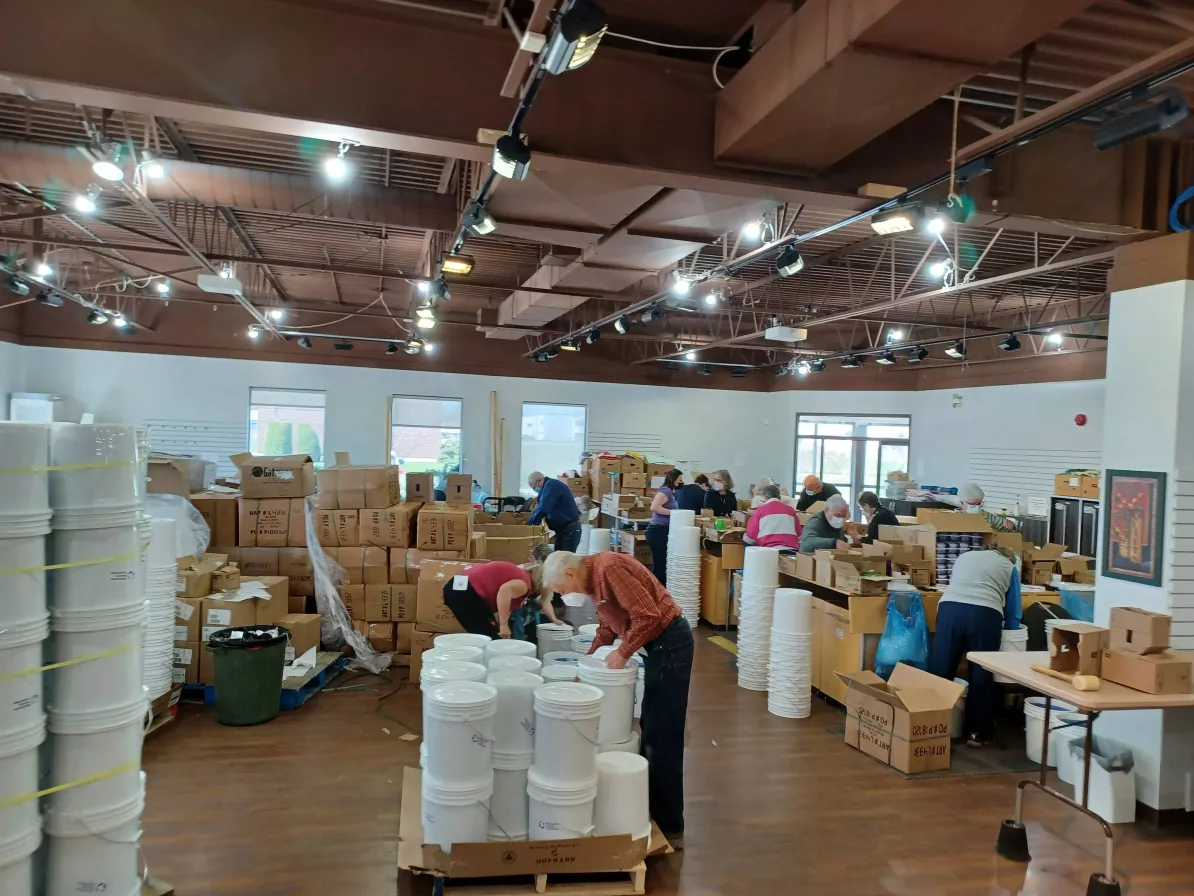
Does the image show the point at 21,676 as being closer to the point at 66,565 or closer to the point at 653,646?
the point at 66,565

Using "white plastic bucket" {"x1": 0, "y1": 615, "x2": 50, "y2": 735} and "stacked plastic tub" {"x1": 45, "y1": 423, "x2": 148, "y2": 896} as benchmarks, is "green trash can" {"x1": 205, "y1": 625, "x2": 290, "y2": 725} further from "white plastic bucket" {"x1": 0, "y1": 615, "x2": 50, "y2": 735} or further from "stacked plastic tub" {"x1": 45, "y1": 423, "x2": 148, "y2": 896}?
"white plastic bucket" {"x1": 0, "y1": 615, "x2": 50, "y2": 735}

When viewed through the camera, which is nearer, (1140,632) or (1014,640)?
(1140,632)

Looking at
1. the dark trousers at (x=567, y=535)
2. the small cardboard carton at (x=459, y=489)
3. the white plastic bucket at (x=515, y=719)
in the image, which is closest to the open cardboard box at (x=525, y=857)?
A: the white plastic bucket at (x=515, y=719)

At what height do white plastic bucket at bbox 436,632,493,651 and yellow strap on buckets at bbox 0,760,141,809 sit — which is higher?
white plastic bucket at bbox 436,632,493,651

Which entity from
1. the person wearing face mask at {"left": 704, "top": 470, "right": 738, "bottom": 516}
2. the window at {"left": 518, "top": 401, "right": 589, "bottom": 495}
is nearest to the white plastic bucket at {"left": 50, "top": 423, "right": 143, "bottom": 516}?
the person wearing face mask at {"left": 704, "top": 470, "right": 738, "bottom": 516}

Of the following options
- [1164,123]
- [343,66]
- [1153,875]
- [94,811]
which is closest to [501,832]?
[94,811]

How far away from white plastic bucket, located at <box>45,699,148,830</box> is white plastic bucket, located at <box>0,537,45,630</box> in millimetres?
377

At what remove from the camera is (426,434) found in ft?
45.8

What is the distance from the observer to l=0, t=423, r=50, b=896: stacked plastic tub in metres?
2.19

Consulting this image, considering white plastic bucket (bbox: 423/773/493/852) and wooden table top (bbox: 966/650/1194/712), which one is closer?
white plastic bucket (bbox: 423/773/493/852)

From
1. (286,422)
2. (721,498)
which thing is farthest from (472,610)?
(286,422)

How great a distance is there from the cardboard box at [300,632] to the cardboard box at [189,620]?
0.55 m

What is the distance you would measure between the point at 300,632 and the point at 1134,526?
216 inches

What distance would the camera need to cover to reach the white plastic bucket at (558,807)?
3059 mm
